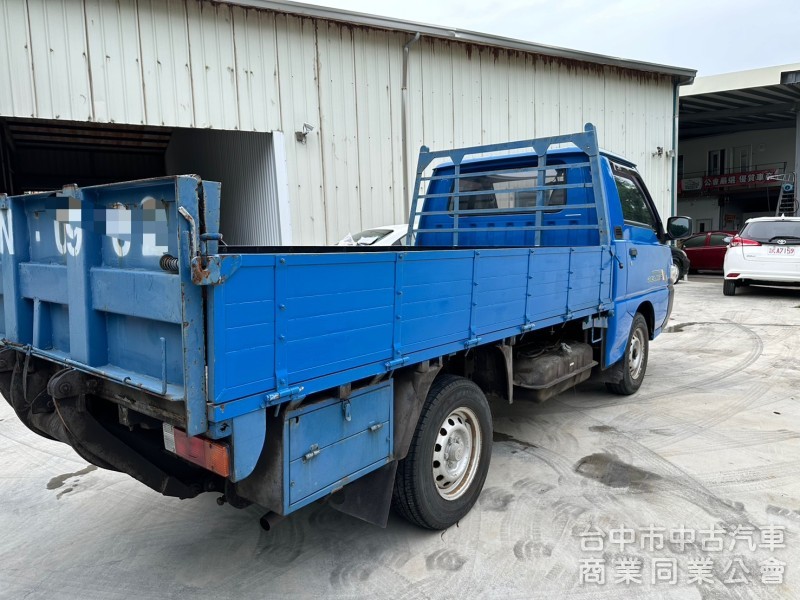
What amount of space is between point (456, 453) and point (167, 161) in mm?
18210

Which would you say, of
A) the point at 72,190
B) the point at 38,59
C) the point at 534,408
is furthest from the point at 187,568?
the point at 38,59

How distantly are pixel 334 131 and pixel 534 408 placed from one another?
6520mm

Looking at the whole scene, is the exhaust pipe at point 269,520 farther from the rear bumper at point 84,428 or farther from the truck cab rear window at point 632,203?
the truck cab rear window at point 632,203

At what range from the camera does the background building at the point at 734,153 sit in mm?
24203

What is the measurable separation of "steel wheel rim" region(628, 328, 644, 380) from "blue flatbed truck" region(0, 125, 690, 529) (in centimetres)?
198

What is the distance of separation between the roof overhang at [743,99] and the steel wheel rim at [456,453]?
21.8m

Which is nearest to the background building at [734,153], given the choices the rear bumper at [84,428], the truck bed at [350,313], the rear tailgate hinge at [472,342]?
the truck bed at [350,313]

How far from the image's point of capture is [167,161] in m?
19.0

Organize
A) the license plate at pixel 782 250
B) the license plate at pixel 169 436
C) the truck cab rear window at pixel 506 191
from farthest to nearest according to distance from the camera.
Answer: the license plate at pixel 782 250
the truck cab rear window at pixel 506 191
the license plate at pixel 169 436

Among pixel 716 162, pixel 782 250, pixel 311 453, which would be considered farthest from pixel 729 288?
pixel 716 162

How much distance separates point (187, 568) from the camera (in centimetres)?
306

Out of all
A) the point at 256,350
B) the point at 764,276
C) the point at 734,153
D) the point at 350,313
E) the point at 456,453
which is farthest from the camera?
the point at 734,153

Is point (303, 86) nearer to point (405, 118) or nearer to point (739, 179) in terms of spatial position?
point (405, 118)

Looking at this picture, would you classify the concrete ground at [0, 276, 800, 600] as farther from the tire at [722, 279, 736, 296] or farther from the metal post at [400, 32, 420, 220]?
the tire at [722, 279, 736, 296]
